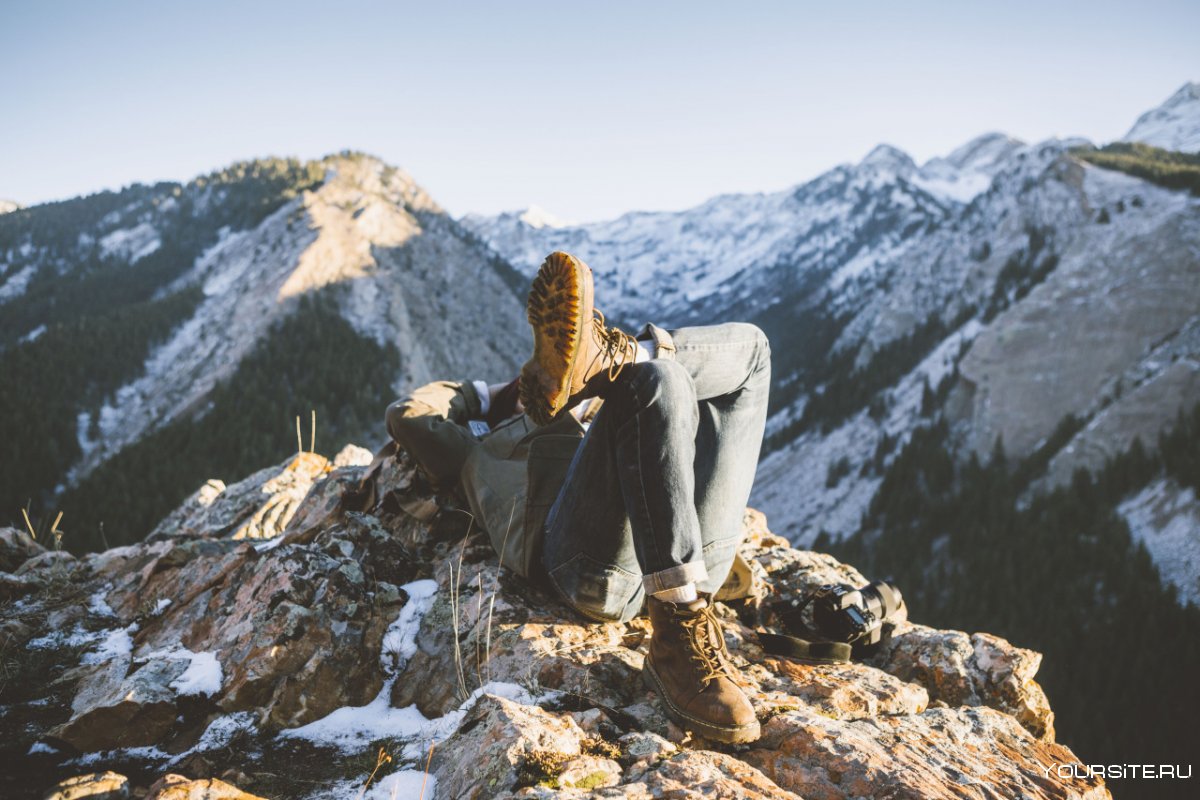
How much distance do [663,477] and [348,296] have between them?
5452cm

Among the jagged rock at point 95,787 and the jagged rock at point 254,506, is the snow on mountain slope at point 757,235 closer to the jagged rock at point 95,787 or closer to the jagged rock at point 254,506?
the jagged rock at point 254,506

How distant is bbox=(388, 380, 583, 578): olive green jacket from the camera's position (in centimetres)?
296

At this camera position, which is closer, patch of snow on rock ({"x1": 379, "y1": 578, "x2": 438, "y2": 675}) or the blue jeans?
the blue jeans

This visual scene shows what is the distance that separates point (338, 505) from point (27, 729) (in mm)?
2058

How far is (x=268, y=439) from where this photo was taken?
4012cm

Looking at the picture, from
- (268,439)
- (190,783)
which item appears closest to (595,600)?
(190,783)

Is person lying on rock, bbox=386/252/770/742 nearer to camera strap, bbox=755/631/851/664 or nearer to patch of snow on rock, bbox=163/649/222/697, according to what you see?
camera strap, bbox=755/631/851/664

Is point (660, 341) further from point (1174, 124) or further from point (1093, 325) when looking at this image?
point (1174, 124)

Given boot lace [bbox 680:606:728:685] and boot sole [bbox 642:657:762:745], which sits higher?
boot lace [bbox 680:606:728:685]

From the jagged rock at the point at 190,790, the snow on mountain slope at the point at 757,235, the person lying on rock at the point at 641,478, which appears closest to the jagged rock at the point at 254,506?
the person lying on rock at the point at 641,478

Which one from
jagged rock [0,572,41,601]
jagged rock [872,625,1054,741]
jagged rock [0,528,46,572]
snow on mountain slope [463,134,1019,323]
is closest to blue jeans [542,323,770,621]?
jagged rock [872,625,1054,741]

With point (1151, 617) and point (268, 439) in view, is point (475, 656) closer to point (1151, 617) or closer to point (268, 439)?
point (1151, 617)

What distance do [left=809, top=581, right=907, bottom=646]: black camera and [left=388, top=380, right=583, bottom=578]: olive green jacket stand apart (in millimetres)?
1554

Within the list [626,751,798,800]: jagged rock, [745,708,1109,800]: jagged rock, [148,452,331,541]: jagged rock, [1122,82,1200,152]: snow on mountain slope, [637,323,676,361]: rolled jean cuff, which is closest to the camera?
[626,751,798,800]: jagged rock
